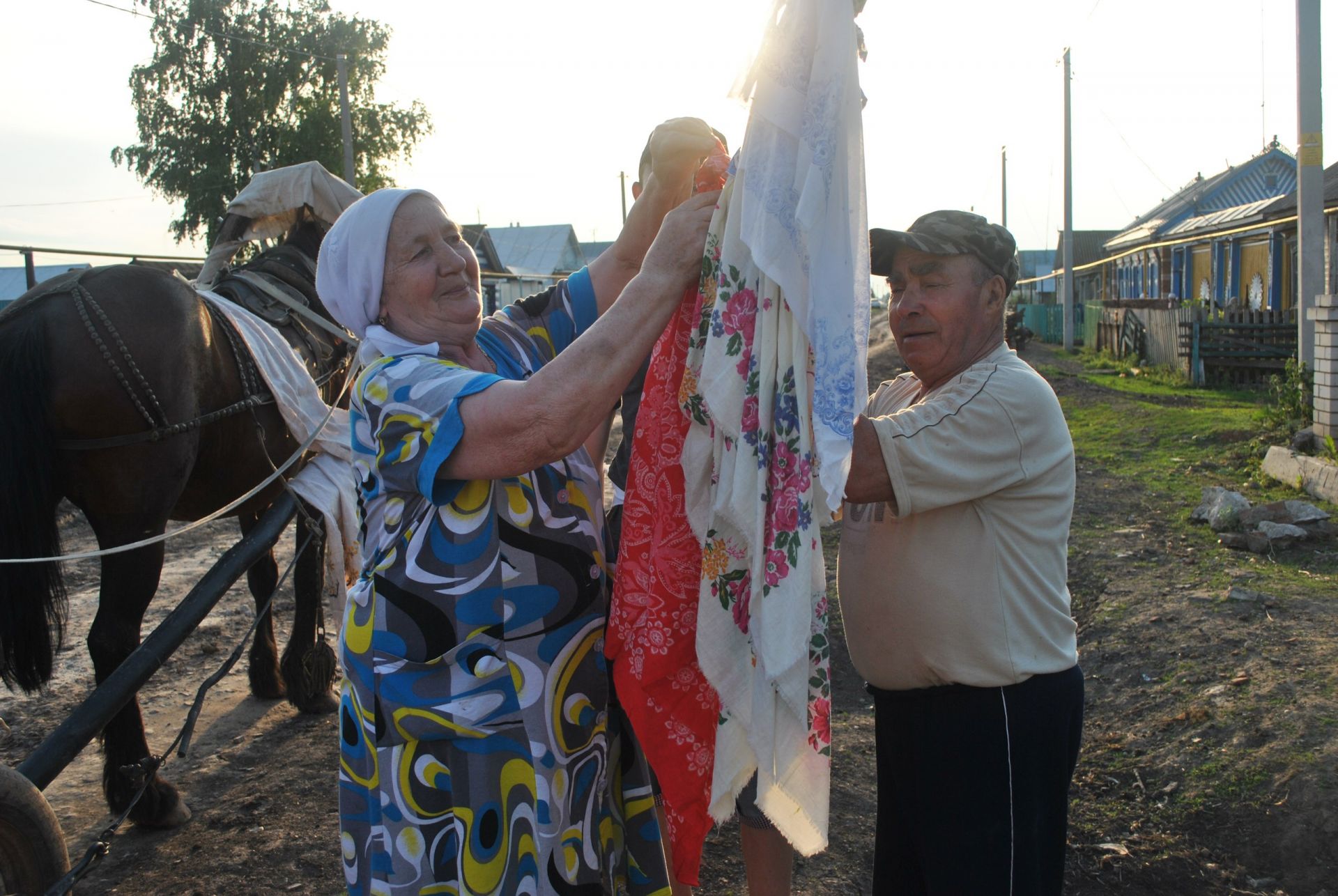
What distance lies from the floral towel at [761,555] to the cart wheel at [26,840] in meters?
2.11

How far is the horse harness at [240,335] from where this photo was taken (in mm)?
3578

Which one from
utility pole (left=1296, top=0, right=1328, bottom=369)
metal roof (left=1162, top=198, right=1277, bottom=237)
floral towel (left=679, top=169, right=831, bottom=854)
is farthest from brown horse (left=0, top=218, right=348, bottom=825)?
metal roof (left=1162, top=198, right=1277, bottom=237)

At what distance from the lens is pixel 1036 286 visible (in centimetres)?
6147

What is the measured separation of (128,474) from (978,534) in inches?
130

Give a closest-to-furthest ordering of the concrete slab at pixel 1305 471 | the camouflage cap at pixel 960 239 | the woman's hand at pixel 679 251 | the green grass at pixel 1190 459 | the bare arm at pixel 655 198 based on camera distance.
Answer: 1. the woman's hand at pixel 679 251
2. the camouflage cap at pixel 960 239
3. the bare arm at pixel 655 198
4. the green grass at pixel 1190 459
5. the concrete slab at pixel 1305 471

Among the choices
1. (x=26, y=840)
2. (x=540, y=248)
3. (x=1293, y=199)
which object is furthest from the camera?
(x=540, y=248)

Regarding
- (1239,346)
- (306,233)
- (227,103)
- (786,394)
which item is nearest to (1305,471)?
(786,394)

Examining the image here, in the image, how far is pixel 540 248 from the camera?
5559cm

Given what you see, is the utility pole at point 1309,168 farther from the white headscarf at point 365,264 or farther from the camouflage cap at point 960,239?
the white headscarf at point 365,264

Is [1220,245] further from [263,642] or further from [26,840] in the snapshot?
[26,840]

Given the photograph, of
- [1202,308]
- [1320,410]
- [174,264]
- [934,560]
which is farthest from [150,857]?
[1202,308]

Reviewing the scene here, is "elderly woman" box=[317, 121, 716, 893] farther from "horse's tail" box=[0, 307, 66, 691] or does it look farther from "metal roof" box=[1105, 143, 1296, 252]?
"metal roof" box=[1105, 143, 1296, 252]

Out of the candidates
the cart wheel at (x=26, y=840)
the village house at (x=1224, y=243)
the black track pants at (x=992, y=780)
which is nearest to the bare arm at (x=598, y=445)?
the black track pants at (x=992, y=780)

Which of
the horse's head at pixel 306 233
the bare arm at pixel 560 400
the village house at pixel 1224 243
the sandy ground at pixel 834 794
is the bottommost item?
the sandy ground at pixel 834 794
